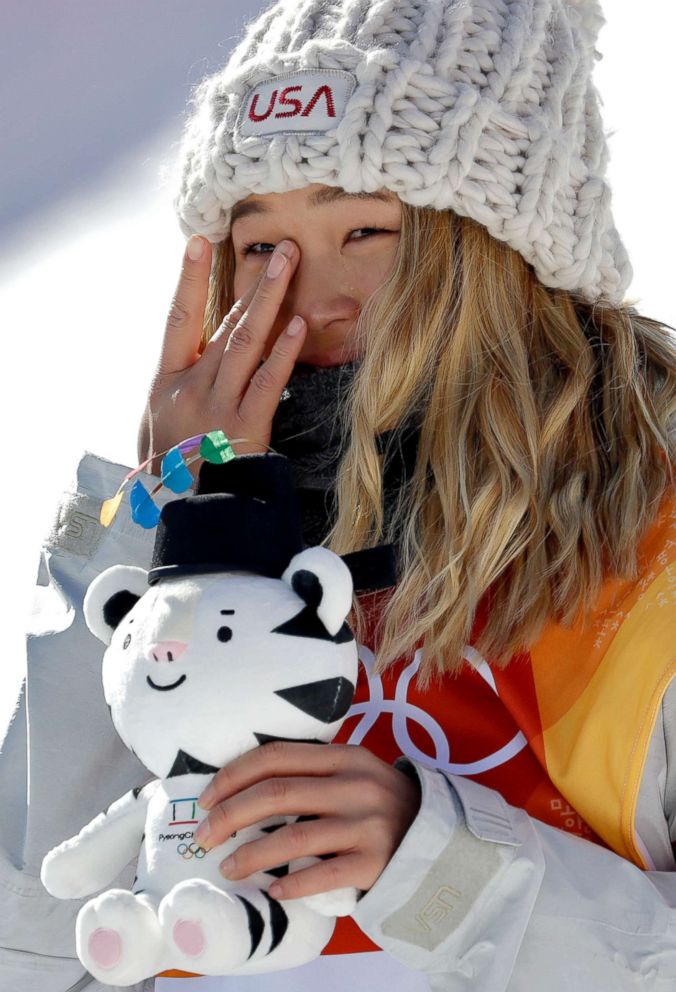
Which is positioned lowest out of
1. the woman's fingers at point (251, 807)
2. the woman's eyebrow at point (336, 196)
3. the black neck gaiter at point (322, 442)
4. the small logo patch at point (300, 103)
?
the woman's fingers at point (251, 807)

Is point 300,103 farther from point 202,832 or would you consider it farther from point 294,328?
point 202,832

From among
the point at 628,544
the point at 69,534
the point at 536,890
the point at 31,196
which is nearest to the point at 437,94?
the point at 628,544

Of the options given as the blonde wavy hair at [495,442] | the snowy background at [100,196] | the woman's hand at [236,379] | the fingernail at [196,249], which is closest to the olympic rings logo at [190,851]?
the blonde wavy hair at [495,442]

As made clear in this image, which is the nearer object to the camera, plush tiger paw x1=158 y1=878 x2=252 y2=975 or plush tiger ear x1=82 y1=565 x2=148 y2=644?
plush tiger paw x1=158 y1=878 x2=252 y2=975

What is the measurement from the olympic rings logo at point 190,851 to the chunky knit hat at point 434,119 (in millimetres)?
590

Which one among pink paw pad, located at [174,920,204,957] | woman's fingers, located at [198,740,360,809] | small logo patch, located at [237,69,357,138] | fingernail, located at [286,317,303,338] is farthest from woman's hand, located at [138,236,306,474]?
pink paw pad, located at [174,920,204,957]

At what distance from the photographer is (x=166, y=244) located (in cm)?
203

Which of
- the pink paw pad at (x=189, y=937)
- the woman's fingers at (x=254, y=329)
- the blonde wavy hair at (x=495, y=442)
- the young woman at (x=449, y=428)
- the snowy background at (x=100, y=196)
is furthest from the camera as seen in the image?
the snowy background at (x=100, y=196)

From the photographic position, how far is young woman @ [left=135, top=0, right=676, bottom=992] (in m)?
0.82

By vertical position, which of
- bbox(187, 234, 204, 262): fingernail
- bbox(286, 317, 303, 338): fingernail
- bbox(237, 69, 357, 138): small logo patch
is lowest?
bbox(286, 317, 303, 338): fingernail

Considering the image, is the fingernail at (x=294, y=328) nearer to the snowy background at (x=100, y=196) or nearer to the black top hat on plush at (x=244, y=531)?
the black top hat on plush at (x=244, y=531)

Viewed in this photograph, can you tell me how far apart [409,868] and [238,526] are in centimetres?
25

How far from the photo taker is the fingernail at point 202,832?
68 cm

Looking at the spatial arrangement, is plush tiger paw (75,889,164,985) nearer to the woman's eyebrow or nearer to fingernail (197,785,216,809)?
fingernail (197,785,216,809)
